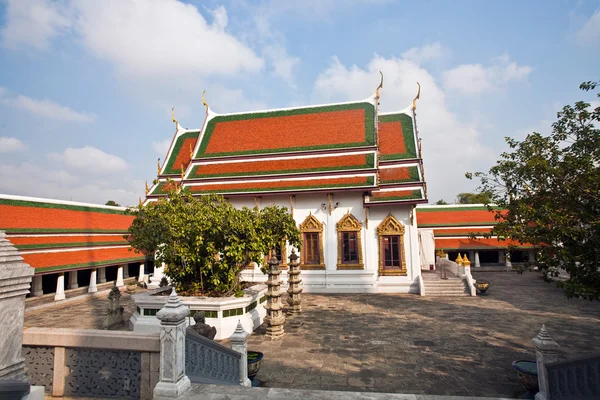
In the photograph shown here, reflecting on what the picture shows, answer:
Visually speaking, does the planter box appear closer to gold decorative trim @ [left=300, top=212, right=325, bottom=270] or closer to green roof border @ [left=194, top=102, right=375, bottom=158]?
gold decorative trim @ [left=300, top=212, right=325, bottom=270]

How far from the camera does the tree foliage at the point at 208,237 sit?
31.2 ft

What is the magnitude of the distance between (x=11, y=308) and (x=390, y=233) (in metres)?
14.8

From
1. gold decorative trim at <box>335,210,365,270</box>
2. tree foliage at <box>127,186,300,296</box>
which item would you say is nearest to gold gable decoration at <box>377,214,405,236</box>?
gold decorative trim at <box>335,210,365,270</box>

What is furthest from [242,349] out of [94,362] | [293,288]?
[293,288]

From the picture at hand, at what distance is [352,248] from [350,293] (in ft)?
6.98

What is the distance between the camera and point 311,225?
17.0 metres

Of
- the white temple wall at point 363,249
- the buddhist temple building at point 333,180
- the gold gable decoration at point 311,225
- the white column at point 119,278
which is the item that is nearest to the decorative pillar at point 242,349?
the buddhist temple building at point 333,180

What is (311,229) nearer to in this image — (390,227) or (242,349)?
Result: (390,227)

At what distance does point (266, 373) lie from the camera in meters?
7.02

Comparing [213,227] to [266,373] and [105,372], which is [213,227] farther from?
[105,372]

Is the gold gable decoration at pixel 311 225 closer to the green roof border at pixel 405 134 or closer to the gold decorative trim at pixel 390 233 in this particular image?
the gold decorative trim at pixel 390 233

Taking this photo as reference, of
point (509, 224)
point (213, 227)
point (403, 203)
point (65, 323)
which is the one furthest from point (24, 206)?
point (509, 224)

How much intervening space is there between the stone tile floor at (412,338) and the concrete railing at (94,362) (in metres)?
2.92

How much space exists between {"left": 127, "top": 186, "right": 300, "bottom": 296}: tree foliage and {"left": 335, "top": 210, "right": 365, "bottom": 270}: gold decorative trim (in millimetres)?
6130
